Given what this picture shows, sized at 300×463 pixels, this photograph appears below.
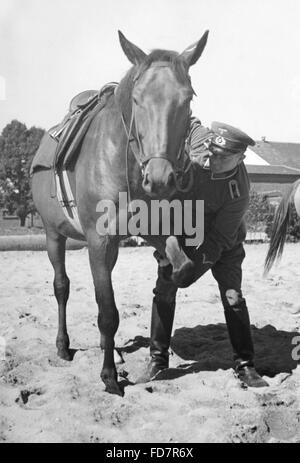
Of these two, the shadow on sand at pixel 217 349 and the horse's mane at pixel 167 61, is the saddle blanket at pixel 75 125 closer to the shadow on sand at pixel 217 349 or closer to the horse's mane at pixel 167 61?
the horse's mane at pixel 167 61

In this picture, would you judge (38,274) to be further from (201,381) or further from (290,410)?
(290,410)

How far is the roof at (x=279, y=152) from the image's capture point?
41.2 meters

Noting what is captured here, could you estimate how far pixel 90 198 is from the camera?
3.37 meters

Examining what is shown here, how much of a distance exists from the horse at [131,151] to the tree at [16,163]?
36.5 metres

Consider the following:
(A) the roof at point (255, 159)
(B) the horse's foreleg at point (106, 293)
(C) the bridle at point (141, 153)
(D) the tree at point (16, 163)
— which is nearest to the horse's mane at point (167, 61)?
(C) the bridle at point (141, 153)

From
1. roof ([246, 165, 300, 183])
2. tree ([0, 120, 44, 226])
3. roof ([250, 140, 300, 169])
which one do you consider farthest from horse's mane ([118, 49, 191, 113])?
roof ([250, 140, 300, 169])

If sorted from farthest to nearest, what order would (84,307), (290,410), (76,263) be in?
(76,263) < (84,307) < (290,410)

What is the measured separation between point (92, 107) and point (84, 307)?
8.45ft

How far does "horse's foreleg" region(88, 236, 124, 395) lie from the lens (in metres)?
3.29

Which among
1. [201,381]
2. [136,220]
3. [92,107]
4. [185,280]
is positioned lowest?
[201,381]

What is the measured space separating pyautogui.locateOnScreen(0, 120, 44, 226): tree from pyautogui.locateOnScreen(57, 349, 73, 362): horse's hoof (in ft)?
117

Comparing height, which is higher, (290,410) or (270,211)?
(290,410)

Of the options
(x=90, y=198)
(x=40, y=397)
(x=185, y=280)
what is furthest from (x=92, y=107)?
(x=40, y=397)

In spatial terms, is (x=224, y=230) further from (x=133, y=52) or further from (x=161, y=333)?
(x=133, y=52)
